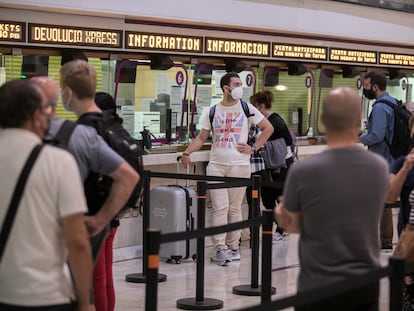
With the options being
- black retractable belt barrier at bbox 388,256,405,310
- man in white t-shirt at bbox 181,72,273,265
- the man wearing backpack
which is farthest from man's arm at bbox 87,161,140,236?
the man wearing backpack

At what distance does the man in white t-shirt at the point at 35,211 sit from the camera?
3371 mm

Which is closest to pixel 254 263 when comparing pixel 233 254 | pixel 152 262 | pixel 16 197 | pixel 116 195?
pixel 233 254

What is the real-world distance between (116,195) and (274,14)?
6.89 metres

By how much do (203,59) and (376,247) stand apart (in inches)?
265

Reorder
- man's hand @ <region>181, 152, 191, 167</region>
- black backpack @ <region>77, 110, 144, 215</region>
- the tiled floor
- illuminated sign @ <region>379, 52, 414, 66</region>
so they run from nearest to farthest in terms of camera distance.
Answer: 1. black backpack @ <region>77, 110, 144, 215</region>
2. the tiled floor
3. man's hand @ <region>181, 152, 191, 167</region>
4. illuminated sign @ <region>379, 52, 414, 66</region>

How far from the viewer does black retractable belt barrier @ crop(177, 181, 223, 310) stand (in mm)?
7160

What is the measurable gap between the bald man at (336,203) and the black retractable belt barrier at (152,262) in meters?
0.92

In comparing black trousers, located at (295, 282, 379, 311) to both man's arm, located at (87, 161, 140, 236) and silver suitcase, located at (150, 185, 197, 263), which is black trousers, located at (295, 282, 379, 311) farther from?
silver suitcase, located at (150, 185, 197, 263)

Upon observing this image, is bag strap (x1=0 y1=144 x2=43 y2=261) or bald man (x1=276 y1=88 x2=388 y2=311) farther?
bald man (x1=276 y1=88 x2=388 y2=311)

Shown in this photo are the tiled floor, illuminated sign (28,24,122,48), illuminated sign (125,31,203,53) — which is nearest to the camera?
the tiled floor

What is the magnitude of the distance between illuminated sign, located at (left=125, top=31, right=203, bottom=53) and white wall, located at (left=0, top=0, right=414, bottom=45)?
0.66 feet

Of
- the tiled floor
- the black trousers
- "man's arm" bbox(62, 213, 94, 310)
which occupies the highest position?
"man's arm" bbox(62, 213, 94, 310)

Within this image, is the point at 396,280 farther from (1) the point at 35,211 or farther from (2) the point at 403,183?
(1) the point at 35,211

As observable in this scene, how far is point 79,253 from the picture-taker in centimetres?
355
